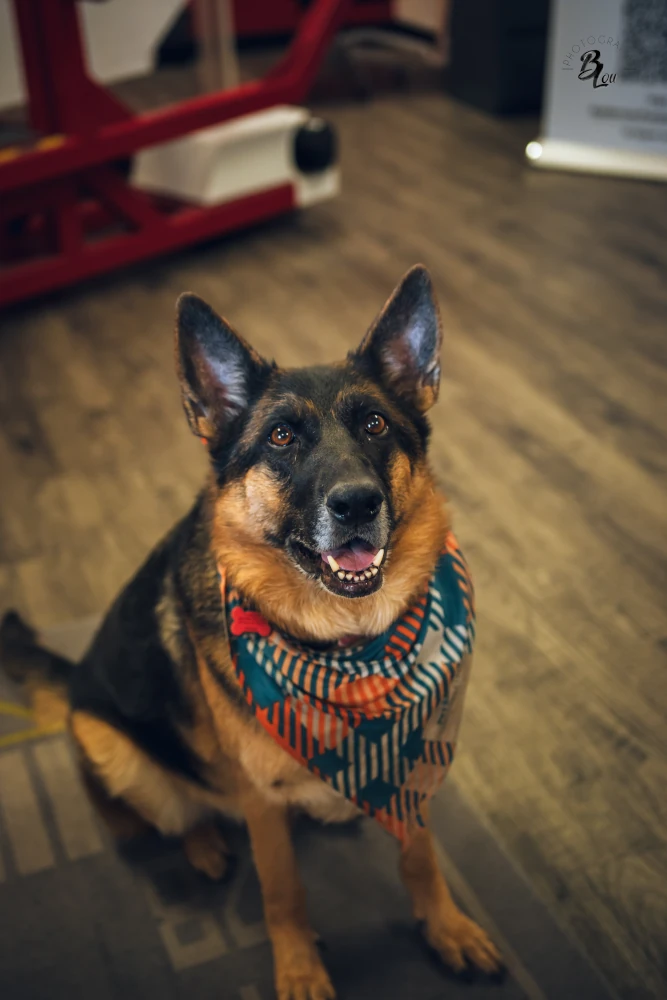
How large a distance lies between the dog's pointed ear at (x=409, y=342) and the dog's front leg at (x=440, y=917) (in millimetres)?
860

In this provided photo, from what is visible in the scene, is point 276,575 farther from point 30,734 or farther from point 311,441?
point 30,734

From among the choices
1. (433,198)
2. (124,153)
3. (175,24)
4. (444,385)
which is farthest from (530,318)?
(175,24)

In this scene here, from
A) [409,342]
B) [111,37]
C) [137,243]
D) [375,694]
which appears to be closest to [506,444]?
[409,342]

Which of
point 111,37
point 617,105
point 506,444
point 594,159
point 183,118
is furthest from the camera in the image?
point 111,37

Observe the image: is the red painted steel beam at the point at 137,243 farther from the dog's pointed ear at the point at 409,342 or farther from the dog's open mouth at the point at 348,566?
the dog's open mouth at the point at 348,566

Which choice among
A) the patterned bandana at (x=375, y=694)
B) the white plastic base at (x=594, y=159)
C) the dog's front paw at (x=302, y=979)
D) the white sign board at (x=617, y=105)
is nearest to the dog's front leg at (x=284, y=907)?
the dog's front paw at (x=302, y=979)

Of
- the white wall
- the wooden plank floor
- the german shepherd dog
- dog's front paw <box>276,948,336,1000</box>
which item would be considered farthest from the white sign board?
dog's front paw <box>276,948,336,1000</box>

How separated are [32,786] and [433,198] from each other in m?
4.24

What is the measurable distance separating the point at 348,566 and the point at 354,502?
138 millimetres

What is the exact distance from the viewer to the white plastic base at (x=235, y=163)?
4.83 m

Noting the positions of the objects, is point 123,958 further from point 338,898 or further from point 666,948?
point 666,948

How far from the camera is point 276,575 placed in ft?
5.73

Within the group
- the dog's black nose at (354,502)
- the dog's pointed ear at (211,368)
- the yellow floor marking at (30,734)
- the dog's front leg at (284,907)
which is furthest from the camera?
the yellow floor marking at (30,734)

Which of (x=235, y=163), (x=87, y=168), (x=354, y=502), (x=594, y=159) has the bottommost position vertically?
(x=594, y=159)
